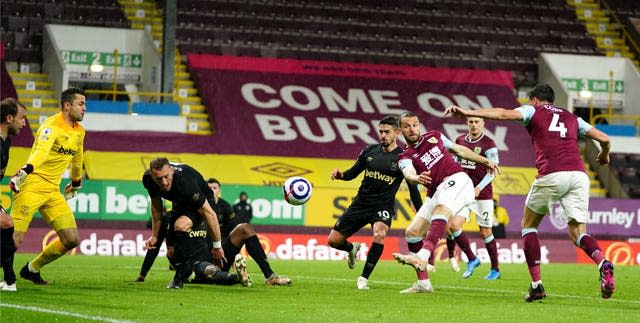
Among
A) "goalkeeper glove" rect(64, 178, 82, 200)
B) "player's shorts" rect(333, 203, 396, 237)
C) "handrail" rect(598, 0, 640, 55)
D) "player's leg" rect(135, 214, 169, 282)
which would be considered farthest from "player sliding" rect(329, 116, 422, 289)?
"handrail" rect(598, 0, 640, 55)

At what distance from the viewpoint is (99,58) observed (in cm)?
3244

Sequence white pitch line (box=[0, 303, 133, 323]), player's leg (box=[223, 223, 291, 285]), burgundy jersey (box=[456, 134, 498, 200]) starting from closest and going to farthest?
white pitch line (box=[0, 303, 133, 323]) → player's leg (box=[223, 223, 291, 285]) → burgundy jersey (box=[456, 134, 498, 200])

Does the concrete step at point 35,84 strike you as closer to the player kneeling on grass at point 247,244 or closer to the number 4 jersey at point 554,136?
the player kneeling on grass at point 247,244

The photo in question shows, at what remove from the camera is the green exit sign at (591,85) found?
1421 inches

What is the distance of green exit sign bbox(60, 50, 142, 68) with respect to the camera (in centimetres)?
3203

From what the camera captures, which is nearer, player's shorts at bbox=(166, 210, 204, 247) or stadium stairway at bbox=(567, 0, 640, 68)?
player's shorts at bbox=(166, 210, 204, 247)

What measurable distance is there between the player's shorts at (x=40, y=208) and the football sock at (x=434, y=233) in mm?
4021

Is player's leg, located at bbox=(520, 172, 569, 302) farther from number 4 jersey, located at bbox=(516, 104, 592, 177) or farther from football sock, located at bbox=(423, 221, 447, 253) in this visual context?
football sock, located at bbox=(423, 221, 447, 253)

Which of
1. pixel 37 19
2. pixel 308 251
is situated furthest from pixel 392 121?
pixel 37 19

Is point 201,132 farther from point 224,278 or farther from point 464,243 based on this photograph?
point 224,278

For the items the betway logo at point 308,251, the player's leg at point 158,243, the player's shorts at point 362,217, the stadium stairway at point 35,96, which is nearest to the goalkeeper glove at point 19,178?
the player's leg at point 158,243

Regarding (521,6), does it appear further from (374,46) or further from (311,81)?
(311,81)

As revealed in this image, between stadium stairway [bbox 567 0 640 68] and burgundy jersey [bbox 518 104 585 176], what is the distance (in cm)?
2703

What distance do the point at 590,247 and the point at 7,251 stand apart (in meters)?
6.12
